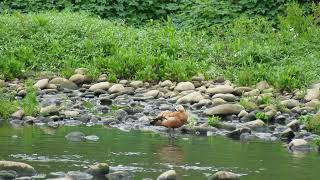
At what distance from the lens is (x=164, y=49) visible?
13.0m

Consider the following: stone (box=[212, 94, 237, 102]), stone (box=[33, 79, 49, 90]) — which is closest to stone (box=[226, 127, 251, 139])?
stone (box=[212, 94, 237, 102])

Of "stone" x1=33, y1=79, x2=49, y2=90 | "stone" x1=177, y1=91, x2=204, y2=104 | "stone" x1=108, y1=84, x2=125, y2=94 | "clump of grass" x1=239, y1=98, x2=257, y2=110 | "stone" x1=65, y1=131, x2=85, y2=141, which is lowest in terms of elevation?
"stone" x1=65, y1=131, x2=85, y2=141

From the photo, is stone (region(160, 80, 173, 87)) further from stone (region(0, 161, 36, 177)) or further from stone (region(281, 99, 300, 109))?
stone (region(0, 161, 36, 177))

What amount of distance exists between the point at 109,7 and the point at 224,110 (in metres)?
7.82

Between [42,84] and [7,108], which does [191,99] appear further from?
[7,108]

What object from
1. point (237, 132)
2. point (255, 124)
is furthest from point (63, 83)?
point (237, 132)

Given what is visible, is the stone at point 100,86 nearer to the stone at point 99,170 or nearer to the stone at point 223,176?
the stone at point 99,170

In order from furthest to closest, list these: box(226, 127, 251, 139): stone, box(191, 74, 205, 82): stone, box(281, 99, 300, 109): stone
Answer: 1. box(191, 74, 205, 82): stone
2. box(281, 99, 300, 109): stone
3. box(226, 127, 251, 139): stone

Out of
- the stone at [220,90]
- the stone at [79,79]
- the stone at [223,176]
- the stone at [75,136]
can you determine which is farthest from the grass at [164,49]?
the stone at [223,176]

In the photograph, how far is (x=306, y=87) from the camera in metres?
11.2

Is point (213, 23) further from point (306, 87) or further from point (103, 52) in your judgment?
point (306, 87)

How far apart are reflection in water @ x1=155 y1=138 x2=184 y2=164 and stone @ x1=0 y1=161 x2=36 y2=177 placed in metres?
1.28

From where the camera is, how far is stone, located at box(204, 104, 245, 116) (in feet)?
30.7

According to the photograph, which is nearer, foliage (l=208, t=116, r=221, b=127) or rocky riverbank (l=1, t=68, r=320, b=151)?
rocky riverbank (l=1, t=68, r=320, b=151)
